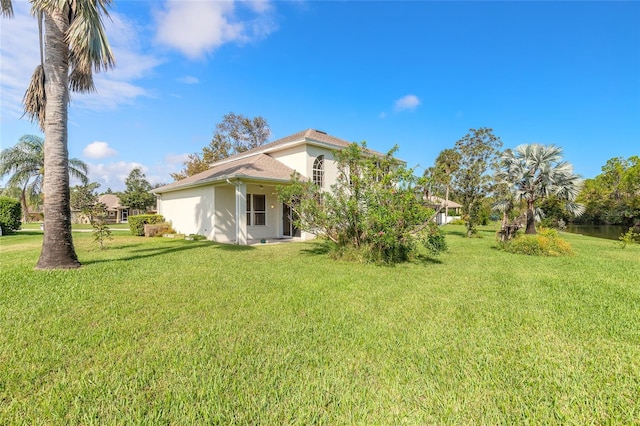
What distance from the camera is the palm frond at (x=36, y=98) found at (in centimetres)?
794

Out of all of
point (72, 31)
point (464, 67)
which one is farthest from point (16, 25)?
point (464, 67)

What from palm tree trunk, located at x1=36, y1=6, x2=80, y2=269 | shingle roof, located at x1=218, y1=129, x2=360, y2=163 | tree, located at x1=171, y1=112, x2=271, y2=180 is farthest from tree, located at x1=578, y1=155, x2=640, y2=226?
palm tree trunk, located at x1=36, y1=6, x2=80, y2=269

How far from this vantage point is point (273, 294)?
5.36 m

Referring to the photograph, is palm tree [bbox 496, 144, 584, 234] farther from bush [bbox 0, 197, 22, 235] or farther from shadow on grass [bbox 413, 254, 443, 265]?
bush [bbox 0, 197, 22, 235]

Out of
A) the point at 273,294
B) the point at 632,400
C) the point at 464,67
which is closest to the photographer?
the point at 632,400

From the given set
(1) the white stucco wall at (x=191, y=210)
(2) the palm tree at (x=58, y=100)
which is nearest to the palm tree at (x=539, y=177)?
(1) the white stucco wall at (x=191, y=210)

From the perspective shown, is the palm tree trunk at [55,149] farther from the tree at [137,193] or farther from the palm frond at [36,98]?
the tree at [137,193]

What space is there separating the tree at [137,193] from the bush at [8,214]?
21465 millimetres

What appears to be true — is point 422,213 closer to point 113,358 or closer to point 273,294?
point 273,294

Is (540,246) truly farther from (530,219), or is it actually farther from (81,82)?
(81,82)

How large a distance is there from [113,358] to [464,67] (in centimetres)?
2036

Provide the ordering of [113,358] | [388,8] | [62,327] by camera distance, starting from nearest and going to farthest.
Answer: [113,358] → [62,327] → [388,8]

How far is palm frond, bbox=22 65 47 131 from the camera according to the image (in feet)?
26.1

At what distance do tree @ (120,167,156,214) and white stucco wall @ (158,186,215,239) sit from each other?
2366 centimetres
